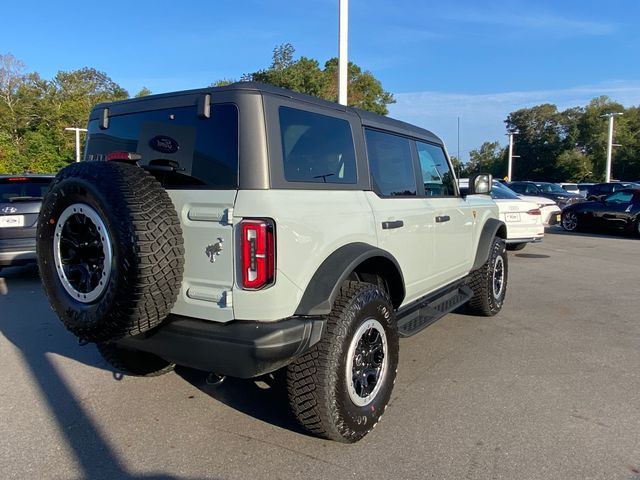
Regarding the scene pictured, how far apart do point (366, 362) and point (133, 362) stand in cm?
178

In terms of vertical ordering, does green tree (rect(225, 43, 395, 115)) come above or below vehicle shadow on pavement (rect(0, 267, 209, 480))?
above

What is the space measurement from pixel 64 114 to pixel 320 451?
158 feet

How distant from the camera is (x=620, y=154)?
185 ft

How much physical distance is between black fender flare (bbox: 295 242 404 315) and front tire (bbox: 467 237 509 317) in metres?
2.86

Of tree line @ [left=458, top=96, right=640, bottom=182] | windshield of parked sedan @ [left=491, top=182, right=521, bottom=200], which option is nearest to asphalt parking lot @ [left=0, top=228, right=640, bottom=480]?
windshield of parked sedan @ [left=491, top=182, right=521, bottom=200]

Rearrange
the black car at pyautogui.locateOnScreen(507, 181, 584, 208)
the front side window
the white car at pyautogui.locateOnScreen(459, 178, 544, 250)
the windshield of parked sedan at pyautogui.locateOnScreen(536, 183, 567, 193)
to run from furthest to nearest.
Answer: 1. the windshield of parked sedan at pyautogui.locateOnScreen(536, 183, 567, 193)
2. the black car at pyautogui.locateOnScreen(507, 181, 584, 208)
3. the white car at pyautogui.locateOnScreen(459, 178, 544, 250)
4. the front side window

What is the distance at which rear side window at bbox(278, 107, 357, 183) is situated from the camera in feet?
9.64

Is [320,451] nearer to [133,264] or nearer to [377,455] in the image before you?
[377,455]

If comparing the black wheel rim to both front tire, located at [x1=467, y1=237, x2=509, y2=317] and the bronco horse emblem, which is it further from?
the bronco horse emblem

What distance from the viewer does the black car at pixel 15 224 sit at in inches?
286

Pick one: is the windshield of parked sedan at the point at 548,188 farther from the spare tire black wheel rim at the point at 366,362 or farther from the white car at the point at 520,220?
the spare tire black wheel rim at the point at 366,362

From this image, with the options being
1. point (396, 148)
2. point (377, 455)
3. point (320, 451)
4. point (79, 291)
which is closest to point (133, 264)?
point (79, 291)

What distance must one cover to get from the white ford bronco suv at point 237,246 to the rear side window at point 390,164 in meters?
0.18

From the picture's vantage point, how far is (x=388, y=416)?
3434 mm
